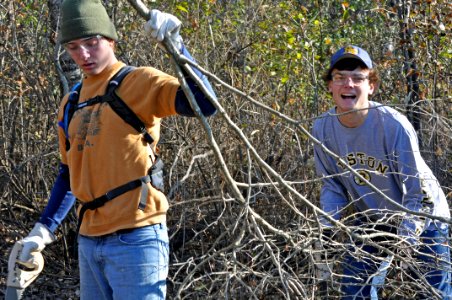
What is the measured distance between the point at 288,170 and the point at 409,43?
4.61 ft

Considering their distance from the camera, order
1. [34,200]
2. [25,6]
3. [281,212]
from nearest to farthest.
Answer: [281,212] → [34,200] → [25,6]

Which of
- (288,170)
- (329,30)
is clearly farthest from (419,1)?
(288,170)

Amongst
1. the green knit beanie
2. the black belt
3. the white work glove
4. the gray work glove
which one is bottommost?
the white work glove

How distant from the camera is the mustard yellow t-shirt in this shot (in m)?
3.17

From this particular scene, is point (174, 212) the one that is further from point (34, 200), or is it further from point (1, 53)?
point (1, 53)

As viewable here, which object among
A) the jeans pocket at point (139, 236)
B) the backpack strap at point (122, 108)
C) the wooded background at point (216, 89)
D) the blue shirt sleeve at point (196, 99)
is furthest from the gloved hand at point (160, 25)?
the wooded background at point (216, 89)

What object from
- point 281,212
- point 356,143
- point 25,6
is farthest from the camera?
point 25,6

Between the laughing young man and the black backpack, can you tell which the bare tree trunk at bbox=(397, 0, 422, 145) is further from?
the black backpack

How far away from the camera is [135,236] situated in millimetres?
3174

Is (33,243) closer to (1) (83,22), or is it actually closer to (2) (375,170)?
(1) (83,22)

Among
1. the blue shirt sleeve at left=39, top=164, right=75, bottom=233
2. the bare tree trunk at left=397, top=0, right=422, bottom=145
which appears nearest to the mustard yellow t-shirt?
the blue shirt sleeve at left=39, top=164, right=75, bottom=233

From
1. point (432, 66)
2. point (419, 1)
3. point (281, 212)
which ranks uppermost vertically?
point (419, 1)

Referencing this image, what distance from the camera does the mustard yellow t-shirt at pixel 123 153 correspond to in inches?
125

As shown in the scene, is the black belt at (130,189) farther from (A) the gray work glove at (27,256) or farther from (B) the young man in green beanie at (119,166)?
(A) the gray work glove at (27,256)
